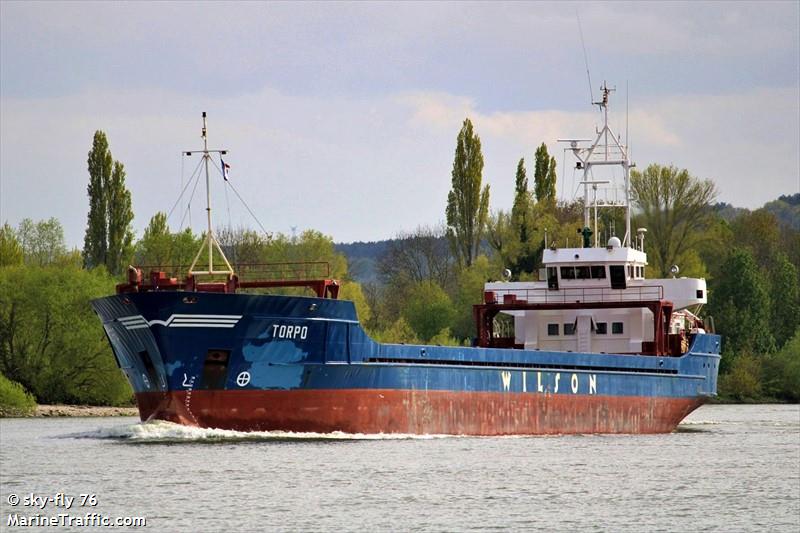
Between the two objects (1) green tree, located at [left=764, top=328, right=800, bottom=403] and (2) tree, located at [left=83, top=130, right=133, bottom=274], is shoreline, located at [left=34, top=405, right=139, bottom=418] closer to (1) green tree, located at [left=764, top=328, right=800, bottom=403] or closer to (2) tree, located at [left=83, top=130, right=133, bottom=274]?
(2) tree, located at [left=83, top=130, right=133, bottom=274]

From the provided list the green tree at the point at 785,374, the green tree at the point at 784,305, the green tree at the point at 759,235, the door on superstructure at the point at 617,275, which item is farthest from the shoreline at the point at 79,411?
the green tree at the point at 759,235

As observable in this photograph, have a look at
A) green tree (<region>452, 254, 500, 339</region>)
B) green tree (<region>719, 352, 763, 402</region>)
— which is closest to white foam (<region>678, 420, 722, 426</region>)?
green tree (<region>719, 352, 763, 402</region>)

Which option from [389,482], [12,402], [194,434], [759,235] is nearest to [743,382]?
[759,235]

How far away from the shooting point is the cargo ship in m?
37.5

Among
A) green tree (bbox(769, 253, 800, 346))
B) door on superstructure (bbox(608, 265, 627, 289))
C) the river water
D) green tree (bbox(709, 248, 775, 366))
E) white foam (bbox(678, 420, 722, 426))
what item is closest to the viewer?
the river water

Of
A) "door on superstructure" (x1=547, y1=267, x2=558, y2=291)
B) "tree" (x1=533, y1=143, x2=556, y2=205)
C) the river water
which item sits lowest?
the river water

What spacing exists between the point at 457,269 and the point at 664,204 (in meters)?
13.2

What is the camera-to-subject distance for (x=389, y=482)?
31188mm

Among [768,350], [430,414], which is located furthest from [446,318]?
[430,414]

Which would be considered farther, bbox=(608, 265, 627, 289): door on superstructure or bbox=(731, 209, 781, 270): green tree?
bbox=(731, 209, 781, 270): green tree

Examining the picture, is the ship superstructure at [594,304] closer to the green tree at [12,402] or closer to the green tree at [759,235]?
the green tree at [12,402]

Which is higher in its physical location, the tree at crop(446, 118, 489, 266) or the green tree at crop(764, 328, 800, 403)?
the tree at crop(446, 118, 489, 266)

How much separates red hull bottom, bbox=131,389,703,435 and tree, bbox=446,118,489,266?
37.4 metres

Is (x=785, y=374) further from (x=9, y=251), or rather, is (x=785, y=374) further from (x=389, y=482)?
(x=389, y=482)
